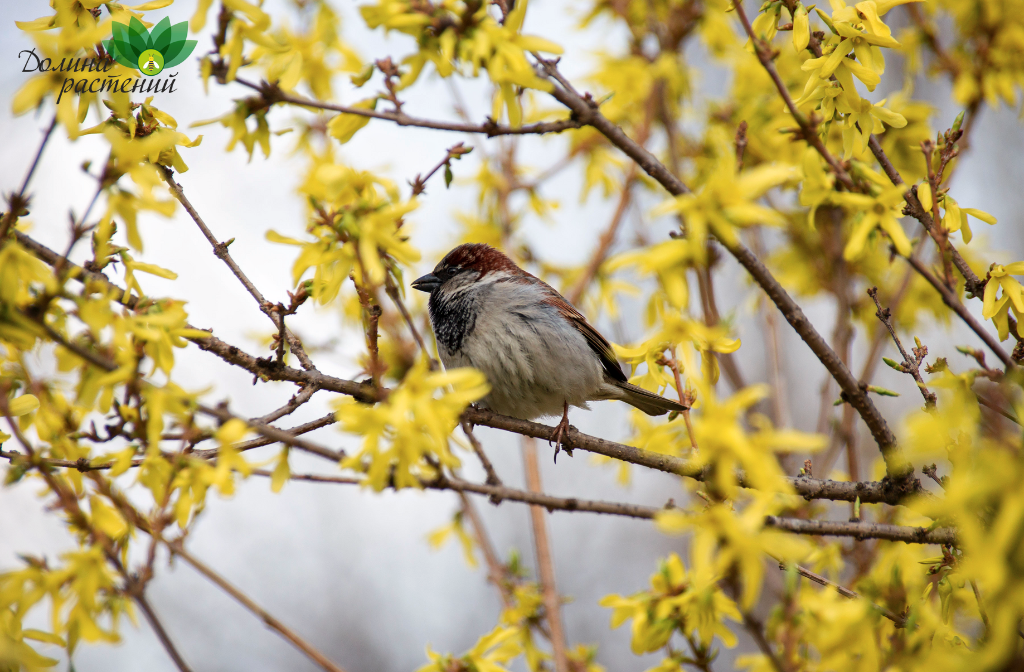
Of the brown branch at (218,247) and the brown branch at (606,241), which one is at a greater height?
the brown branch at (606,241)

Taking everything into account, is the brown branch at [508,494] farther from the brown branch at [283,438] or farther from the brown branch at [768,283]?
the brown branch at [768,283]

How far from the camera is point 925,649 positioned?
1.67m

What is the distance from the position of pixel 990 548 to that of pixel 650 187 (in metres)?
4.04

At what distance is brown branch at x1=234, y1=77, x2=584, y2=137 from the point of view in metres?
2.00

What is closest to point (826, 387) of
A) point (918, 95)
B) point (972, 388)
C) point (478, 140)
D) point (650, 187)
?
point (650, 187)

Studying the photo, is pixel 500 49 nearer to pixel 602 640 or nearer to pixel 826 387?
pixel 826 387

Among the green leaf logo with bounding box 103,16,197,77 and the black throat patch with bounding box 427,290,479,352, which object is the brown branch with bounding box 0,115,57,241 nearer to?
the green leaf logo with bounding box 103,16,197,77

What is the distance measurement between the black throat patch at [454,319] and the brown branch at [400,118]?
1.46m

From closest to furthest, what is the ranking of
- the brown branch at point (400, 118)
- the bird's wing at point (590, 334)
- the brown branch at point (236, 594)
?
1. the brown branch at point (236, 594)
2. the brown branch at point (400, 118)
3. the bird's wing at point (590, 334)

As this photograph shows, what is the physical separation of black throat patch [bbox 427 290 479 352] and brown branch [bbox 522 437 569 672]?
79cm

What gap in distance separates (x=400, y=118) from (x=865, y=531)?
1.86 meters

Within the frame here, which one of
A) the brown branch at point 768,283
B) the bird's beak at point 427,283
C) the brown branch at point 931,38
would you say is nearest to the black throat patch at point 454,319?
the bird's beak at point 427,283

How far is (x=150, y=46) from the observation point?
2.30m

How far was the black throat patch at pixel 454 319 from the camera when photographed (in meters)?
3.51
